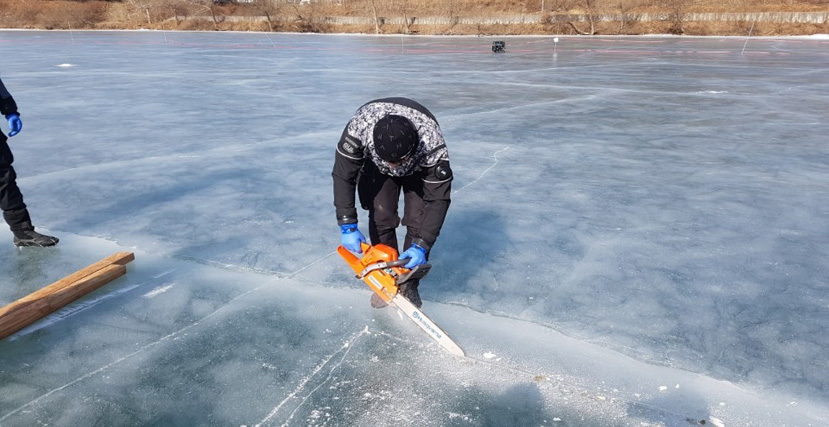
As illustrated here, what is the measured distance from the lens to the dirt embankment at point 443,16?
131ft

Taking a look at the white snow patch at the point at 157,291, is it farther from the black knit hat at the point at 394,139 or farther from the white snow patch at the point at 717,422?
the white snow patch at the point at 717,422

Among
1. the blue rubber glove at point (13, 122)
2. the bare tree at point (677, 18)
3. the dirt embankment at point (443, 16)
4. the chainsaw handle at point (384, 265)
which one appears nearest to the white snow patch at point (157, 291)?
the chainsaw handle at point (384, 265)

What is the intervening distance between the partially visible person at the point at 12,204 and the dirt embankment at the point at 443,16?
41.8 metres

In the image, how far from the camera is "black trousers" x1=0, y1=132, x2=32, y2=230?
4371 millimetres

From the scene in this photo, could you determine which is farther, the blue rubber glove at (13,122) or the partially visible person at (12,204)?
the blue rubber glove at (13,122)

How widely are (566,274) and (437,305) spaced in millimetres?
1007

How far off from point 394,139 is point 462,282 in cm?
161

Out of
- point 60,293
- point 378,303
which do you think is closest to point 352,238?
point 378,303

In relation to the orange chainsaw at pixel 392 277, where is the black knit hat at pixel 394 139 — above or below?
above

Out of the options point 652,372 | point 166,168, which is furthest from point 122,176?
point 652,372

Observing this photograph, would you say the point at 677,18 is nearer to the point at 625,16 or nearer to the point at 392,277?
the point at 625,16

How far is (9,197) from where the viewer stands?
4.42 meters

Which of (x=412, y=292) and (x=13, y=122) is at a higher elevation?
(x=13, y=122)

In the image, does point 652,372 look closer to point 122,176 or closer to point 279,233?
point 279,233
